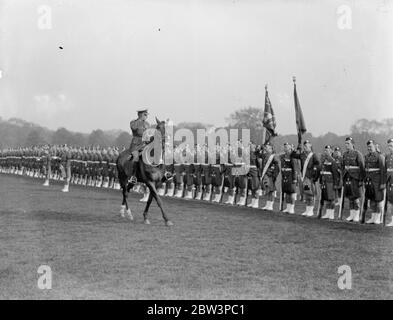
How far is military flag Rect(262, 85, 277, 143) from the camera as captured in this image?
20.4 meters

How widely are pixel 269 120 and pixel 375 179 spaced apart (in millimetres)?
6216

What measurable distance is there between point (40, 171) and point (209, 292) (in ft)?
129

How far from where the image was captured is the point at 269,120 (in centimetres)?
2048

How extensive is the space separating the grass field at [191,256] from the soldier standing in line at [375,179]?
0.70 meters

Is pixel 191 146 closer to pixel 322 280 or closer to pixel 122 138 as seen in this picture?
pixel 322 280

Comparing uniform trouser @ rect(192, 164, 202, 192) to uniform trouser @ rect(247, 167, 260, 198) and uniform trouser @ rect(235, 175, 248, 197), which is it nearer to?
uniform trouser @ rect(235, 175, 248, 197)

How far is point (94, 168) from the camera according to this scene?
1390 inches

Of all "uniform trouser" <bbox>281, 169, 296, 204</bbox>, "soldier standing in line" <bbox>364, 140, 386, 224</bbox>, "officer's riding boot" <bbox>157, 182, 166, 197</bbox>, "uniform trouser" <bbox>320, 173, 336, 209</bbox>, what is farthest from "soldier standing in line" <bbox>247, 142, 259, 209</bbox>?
"officer's riding boot" <bbox>157, 182, 166, 197</bbox>

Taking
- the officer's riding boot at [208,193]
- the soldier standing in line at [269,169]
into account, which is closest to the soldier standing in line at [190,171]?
the officer's riding boot at [208,193]

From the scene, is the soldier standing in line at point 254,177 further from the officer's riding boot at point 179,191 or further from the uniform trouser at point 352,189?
the officer's riding boot at point 179,191

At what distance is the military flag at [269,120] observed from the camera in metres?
20.4

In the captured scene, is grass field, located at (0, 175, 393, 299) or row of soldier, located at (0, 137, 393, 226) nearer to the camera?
grass field, located at (0, 175, 393, 299)

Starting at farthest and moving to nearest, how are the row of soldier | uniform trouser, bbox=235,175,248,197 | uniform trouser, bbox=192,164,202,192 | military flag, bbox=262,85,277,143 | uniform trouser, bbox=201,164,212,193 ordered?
1. uniform trouser, bbox=192,164,202,192
2. uniform trouser, bbox=201,164,212,193
3. uniform trouser, bbox=235,175,248,197
4. military flag, bbox=262,85,277,143
5. the row of soldier

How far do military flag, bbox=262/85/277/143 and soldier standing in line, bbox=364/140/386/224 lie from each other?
18.2 ft
